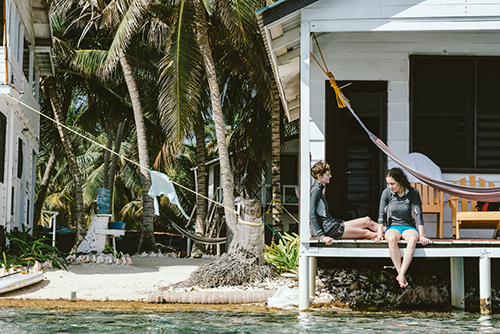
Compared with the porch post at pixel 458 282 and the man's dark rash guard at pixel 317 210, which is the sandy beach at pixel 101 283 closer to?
the man's dark rash guard at pixel 317 210

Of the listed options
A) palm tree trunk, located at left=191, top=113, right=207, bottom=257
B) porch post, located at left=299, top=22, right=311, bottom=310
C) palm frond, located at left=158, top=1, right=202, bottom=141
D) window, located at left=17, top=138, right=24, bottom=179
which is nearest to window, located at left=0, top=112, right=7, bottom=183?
window, located at left=17, top=138, right=24, bottom=179

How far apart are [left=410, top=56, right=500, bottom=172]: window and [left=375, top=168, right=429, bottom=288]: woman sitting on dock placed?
1.65 meters

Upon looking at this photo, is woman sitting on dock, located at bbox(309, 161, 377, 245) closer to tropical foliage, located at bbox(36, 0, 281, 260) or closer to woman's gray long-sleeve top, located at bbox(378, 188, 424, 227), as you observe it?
woman's gray long-sleeve top, located at bbox(378, 188, 424, 227)

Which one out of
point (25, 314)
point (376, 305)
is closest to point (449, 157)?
point (376, 305)

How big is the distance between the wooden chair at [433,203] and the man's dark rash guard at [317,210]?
151 centimetres

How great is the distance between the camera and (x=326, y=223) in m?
7.68

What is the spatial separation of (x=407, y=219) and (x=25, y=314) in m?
4.28

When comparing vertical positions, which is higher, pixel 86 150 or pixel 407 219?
pixel 86 150

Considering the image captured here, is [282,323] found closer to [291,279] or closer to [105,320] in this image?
[105,320]

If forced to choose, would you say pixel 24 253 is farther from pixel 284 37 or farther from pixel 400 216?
pixel 400 216

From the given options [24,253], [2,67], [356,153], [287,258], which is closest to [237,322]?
[287,258]

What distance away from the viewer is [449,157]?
30.2ft

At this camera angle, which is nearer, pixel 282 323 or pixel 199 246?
pixel 282 323

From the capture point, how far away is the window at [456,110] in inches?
361
